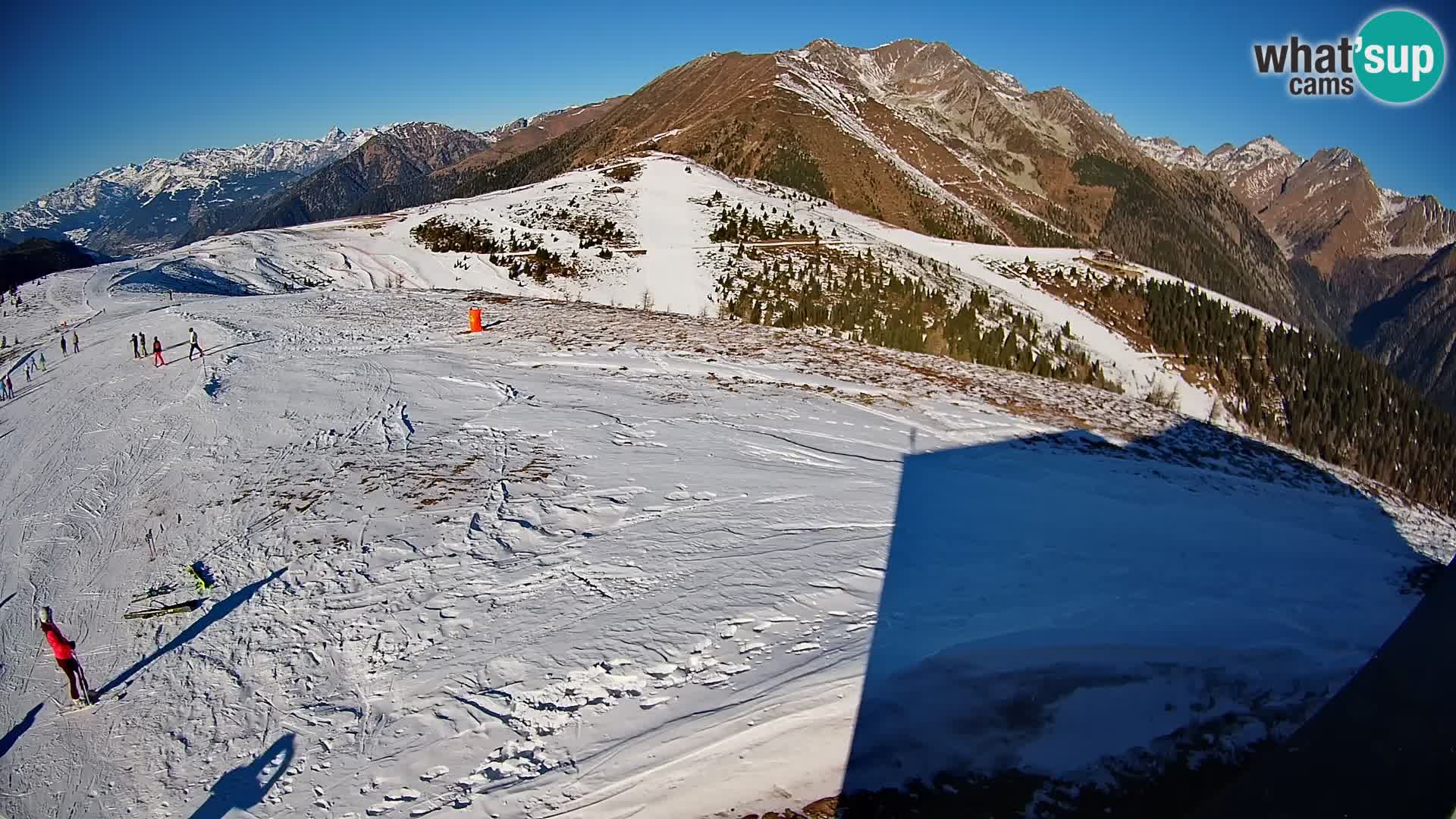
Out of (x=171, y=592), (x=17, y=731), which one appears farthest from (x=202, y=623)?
(x=17, y=731)

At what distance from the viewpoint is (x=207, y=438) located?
13.6 meters

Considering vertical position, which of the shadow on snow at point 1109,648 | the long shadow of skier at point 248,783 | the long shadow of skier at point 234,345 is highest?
the long shadow of skier at point 234,345

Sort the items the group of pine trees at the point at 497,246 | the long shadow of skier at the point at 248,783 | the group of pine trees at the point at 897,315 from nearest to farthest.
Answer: the long shadow of skier at the point at 248,783 → the group of pine trees at the point at 897,315 → the group of pine trees at the point at 497,246

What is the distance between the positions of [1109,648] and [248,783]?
28.3 feet

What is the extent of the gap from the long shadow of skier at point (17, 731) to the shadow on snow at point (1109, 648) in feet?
29.0

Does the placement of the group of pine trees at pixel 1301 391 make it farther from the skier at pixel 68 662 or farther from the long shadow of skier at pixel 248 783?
the skier at pixel 68 662

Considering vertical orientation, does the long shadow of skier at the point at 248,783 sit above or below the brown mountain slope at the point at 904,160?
below

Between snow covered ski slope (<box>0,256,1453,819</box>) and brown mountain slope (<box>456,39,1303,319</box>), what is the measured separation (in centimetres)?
6964

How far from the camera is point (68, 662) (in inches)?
285

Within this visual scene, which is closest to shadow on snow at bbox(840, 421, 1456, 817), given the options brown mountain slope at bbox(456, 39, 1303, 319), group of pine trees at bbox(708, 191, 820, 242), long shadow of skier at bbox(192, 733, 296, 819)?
long shadow of skier at bbox(192, 733, 296, 819)

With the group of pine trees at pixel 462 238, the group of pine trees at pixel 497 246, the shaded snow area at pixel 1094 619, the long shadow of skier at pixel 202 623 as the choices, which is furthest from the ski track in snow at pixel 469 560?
the group of pine trees at pixel 462 238

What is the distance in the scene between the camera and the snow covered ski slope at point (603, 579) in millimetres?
6055

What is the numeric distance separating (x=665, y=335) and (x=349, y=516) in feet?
41.1

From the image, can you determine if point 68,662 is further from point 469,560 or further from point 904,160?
point 904,160
